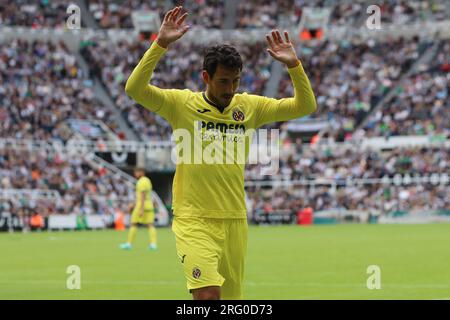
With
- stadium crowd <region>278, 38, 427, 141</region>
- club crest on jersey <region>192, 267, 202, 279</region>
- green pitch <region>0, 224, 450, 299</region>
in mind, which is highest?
stadium crowd <region>278, 38, 427, 141</region>

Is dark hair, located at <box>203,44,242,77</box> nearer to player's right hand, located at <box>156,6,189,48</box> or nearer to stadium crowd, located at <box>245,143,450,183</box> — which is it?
player's right hand, located at <box>156,6,189,48</box>

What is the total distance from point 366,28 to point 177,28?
165ft

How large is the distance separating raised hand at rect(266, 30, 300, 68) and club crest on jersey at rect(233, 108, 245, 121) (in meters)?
0.57

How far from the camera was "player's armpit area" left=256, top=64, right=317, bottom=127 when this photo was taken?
835 cm

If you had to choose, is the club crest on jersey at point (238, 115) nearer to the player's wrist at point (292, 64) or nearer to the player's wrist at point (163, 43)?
the player's wrist at point (292, 64)

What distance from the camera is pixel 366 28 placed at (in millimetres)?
56781

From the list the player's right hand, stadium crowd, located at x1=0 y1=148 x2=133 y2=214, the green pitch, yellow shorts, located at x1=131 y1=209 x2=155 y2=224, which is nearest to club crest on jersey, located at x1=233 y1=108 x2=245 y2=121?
the player's right hand

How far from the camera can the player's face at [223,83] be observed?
8016mm

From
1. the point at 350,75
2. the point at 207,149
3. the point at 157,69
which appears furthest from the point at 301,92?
the point at 350,75

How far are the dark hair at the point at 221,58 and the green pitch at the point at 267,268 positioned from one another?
253 inches

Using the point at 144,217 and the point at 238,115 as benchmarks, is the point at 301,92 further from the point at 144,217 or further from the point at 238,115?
the point at 144,217

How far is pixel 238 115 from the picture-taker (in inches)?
331

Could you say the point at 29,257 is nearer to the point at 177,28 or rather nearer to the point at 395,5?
the point at 177,28

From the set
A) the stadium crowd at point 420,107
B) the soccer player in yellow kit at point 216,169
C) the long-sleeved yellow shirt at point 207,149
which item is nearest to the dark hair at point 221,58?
the soccer player in yellow kit at point 216,169
